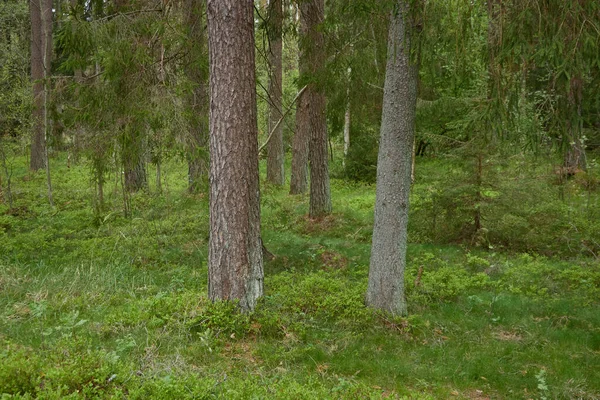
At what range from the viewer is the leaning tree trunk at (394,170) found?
6574mm

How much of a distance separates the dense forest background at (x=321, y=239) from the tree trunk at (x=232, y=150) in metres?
0.04

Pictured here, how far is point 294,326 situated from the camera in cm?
645

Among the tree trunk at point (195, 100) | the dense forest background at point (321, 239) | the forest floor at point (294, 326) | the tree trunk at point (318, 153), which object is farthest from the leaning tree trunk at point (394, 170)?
the tree trunk at point (318, 153)

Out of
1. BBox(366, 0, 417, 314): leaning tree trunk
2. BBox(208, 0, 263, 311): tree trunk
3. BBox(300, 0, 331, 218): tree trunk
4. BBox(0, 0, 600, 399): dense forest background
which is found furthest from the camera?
BBox(300, 0, 331, 218): tree trunk

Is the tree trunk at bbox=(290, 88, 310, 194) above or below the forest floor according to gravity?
above

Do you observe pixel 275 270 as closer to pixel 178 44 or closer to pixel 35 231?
pixel 178 44

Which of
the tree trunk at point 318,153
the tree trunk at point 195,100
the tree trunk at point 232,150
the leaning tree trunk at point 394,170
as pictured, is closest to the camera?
the tree trunk at point 232,150

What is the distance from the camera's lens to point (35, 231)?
39.5ft

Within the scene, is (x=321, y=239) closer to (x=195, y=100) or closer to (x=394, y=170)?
(x=195, y=100)

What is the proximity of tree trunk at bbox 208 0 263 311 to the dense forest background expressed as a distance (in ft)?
0.12

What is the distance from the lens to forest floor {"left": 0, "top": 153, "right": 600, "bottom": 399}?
4300mm

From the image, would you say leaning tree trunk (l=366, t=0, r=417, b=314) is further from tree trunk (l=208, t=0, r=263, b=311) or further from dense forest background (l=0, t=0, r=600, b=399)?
tree trunk (l=208, t=0, r=263, b=311)

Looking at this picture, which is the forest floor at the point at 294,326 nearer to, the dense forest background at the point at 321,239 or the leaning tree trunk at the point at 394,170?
the dense forest background at the point at 321,239

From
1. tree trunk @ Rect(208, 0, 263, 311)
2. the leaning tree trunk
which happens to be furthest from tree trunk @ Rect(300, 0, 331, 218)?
tree trunk @ Rect(208, 0, 263, 311)
